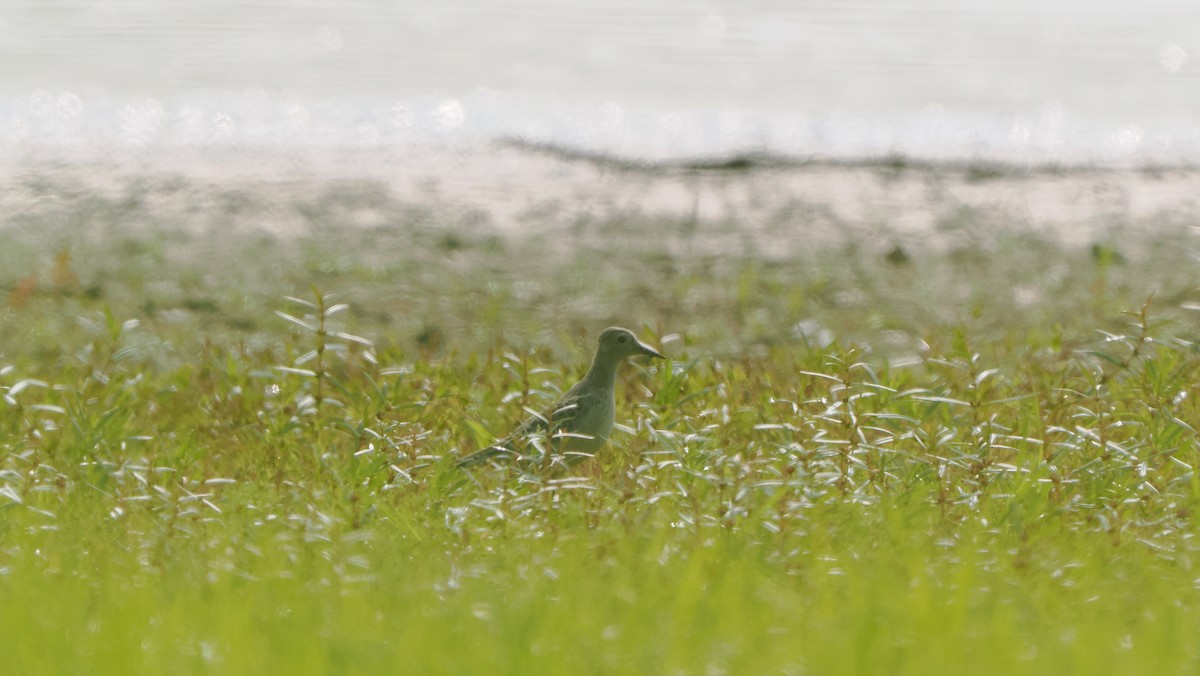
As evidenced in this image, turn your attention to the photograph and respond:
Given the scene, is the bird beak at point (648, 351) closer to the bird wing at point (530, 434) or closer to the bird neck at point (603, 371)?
the bird neck at point (603, 371)

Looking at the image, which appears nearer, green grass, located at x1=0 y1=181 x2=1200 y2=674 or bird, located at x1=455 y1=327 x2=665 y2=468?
green grass, located at x1=0 y1=181 x2=1200 y2=674

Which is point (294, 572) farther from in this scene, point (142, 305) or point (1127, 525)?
point (142, 305)

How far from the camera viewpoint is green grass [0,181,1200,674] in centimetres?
417

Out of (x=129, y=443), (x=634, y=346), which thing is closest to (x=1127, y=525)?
(x=634, y=346)

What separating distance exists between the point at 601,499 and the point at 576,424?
575mm

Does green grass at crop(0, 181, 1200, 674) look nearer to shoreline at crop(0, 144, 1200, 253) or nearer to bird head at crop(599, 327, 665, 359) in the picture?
bird head at crop(599, 327, 665, 359)

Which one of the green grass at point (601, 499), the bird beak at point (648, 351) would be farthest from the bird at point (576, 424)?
the green grass at point (601, 499)

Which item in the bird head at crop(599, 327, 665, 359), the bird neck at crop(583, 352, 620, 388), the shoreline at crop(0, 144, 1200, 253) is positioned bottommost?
the shoreline at crop(0, 144, 1200, 253)

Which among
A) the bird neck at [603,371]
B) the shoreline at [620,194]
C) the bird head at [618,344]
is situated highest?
the bird head at [618,344]

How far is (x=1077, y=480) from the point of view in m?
5.55

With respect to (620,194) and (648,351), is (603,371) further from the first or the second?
(620,194)

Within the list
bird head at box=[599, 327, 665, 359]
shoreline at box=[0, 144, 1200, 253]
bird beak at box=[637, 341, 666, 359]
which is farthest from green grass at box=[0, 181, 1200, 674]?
shoreline at box=[0, 144, 1200, 253]

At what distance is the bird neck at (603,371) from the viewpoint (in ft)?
21.0

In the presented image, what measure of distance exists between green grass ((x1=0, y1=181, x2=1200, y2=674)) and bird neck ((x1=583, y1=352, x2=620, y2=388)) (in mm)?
191
